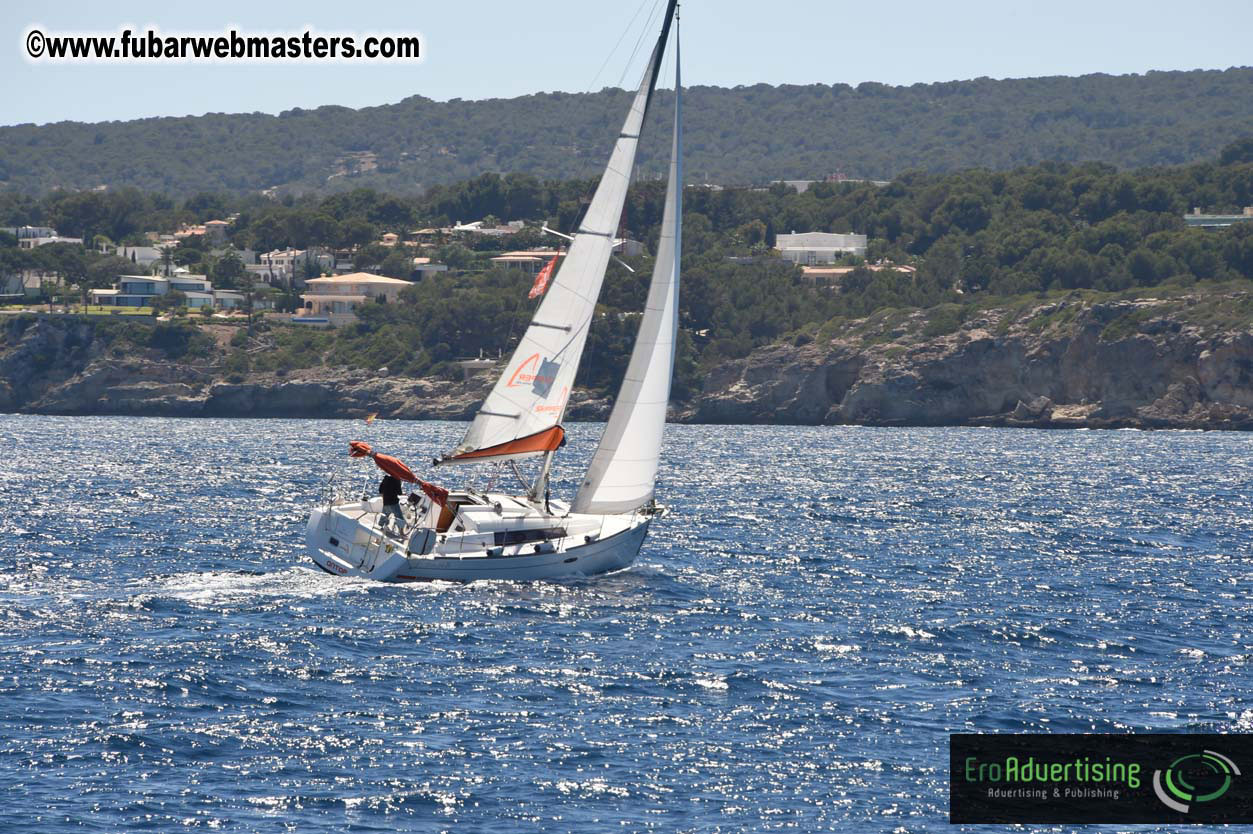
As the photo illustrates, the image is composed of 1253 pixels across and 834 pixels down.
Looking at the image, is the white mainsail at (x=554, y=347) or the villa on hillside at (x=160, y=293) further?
the villa on hillside at (x=160, y=293)

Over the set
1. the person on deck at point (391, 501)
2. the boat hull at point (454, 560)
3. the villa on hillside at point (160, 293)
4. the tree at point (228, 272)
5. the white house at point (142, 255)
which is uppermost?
the white house at point (142, 255)

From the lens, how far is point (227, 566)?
39.5 metres

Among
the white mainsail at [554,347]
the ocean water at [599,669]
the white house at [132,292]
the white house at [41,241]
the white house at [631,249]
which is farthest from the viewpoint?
the white house at [41,241]

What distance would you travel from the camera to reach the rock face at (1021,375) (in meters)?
112

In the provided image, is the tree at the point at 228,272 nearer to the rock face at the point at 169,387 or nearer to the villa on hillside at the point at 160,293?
the villa on hillside at the point at 160,293

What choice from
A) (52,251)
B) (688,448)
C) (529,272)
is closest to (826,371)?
(688,448)

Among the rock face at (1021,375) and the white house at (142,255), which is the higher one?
the white house at (142,255)

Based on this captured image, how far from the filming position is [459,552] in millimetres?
35312

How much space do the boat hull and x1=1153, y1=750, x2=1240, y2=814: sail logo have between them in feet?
52.7

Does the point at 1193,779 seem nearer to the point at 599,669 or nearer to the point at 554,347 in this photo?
the point at 599,669

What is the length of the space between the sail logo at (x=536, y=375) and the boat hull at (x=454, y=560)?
364cm

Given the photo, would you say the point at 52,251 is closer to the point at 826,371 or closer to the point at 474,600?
the point at 826,371

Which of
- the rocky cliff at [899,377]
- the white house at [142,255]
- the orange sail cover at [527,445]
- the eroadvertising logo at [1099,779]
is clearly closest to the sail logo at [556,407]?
the orange sail cover at [527,445]

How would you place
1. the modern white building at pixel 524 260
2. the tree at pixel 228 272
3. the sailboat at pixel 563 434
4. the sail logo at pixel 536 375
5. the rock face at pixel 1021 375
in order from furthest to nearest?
the modern white building at pixel 524 260 → the tree at pixel 228 272 → the rock face at pixel 1021 375 → the sail logo at pixel 536 375 → the sailboat at pixel 563 434
